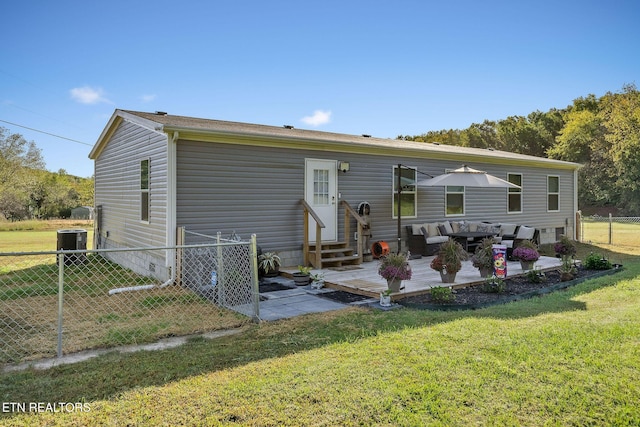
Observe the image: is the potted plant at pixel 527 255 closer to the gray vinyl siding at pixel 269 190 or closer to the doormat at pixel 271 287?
the gray vinyl siding at pixel 269 190

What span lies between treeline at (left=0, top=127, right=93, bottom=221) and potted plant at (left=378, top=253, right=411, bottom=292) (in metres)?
27.8

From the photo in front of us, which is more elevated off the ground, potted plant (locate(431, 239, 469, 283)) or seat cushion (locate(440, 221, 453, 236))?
seat cushion (locate(440, 221, 453, 236))

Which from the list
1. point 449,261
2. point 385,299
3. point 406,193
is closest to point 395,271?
point 385,299

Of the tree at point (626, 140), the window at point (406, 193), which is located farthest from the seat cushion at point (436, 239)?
the tree at point (626, 140)

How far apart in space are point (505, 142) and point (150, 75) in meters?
31.2

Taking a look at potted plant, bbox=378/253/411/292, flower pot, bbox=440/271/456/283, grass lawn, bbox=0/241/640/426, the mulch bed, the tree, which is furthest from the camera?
the tree

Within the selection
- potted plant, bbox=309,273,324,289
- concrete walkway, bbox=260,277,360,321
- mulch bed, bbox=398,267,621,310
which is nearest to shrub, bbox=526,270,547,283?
mulch bed, bbox=398,267,621,310

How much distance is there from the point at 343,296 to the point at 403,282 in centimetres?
123

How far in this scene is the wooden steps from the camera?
339 inches

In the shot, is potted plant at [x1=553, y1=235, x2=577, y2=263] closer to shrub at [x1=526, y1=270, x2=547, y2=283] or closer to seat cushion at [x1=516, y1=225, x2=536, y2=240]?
shrub at [x1=526, y1=270, x2=547, y2=283]

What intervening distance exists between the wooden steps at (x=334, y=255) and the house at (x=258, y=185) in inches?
4.1

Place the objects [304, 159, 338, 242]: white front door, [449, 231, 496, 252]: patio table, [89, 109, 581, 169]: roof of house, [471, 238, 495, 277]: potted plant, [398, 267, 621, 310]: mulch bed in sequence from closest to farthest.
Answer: [398, 267, 621, 310]: mulch bed < [471, 238, 495, 277]: potted plant < [89, 109, 581, 169]: roof of house < [304, 159, 338, 242]: white front door < [449, 231, 496, 252]: patio table

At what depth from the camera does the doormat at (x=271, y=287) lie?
674 cm

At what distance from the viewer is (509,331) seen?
4258 millimetres
